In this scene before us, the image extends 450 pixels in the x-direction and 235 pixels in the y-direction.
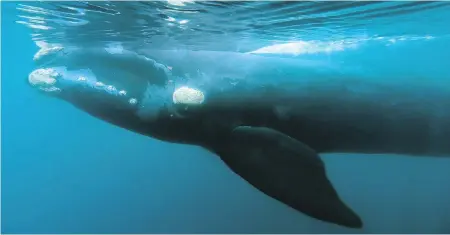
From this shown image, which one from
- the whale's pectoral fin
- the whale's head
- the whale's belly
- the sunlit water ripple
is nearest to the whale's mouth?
the whale's head

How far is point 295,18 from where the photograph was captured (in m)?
8.87

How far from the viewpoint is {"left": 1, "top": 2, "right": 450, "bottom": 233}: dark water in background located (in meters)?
8.55

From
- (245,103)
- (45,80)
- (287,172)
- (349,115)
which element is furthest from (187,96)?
(349,115)

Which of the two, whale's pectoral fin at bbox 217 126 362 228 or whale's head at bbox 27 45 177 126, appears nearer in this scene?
whale's pectoral fin at bbox 217 126 362 228

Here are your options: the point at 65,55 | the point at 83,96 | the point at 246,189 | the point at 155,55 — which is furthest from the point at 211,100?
the point at 246,189

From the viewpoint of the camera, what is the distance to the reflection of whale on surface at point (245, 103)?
6.39m

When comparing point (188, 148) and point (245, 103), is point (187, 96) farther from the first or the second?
point (188, 148)

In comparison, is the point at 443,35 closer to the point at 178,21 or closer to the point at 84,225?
the point at 178,21

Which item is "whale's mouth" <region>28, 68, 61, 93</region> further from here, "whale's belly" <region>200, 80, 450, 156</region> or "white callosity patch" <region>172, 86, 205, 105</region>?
"whale's belly" <region>200, 80, 450, 156</region>

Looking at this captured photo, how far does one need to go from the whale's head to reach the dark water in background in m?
1.60

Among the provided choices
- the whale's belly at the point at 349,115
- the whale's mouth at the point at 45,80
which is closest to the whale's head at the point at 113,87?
the whale's mouth at the point at 45,80

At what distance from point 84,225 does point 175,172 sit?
330 inches

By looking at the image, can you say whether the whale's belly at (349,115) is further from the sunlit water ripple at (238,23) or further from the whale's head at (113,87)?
the sunlit water ripple at (238,23)

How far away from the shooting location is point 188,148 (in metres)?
32.2
